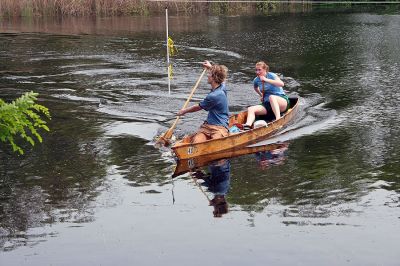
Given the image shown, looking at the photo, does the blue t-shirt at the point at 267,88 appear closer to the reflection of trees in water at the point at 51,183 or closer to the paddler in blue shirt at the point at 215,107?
the paddler in blue shirt at the point at 215,107

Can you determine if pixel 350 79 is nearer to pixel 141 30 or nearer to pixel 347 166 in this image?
pixel 347 166

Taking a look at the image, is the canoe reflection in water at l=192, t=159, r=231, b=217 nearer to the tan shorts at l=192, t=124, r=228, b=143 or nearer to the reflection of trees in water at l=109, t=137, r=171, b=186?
the tan shorts at l=192, t=124, r=228, b=143

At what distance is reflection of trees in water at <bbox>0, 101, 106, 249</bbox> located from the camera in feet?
35.1

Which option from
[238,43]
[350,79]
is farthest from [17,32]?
[350,79]

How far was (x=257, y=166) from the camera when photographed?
13445 millimetres

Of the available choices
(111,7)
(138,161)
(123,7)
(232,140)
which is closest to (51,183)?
(138,161)

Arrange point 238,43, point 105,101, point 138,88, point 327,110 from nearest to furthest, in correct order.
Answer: point 327,110, point 105,101, point 138,88, point 238,43

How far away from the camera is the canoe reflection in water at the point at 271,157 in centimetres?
1366

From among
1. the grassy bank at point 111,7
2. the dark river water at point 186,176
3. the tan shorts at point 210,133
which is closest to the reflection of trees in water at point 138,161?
the dark river water at point 186,176

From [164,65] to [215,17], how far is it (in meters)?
18.0

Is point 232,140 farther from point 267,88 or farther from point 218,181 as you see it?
point 267,88

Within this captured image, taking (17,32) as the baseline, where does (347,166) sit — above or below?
below

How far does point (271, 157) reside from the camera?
46.3 ft

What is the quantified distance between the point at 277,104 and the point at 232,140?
2376 mm
